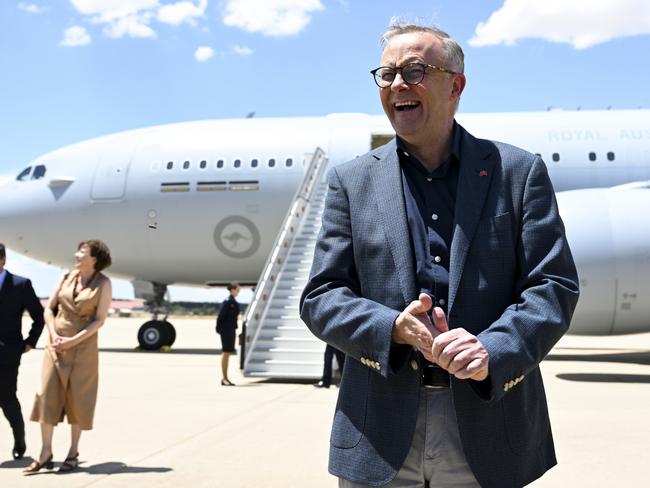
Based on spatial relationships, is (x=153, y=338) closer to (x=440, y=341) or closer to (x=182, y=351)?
(x=182, y=351)

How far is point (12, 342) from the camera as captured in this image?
19.5ft

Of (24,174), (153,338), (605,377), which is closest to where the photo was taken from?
(605,377)

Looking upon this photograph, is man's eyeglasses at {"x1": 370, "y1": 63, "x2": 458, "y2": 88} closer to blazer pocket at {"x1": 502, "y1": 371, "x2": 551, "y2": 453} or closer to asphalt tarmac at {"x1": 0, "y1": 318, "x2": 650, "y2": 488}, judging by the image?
blazer pocket at {"x1": 502, "y1": 371, "x2": 551, "y2": 453}

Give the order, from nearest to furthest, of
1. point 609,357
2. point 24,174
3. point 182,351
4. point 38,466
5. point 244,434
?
point 38,466 < point 244,434 < point 609,357 < point 24,174 < point 182,351

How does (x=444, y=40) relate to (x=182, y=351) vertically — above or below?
above

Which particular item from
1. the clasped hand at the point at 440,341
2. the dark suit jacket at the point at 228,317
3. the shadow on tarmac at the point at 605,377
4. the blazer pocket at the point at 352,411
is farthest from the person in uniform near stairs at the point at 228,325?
the clasped hand at the point at 440,341

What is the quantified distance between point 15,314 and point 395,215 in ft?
15.3

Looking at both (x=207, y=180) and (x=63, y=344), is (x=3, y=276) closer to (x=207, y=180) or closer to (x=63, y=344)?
(x=63, y=344)

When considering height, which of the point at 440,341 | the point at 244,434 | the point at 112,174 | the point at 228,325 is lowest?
the point at 244,434

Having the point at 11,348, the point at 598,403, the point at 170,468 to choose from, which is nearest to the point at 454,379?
the point at 170,468

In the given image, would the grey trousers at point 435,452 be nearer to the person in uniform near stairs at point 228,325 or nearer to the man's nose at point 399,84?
the man's nose at point 399,84

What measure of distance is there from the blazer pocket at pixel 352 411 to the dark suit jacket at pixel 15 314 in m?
4.40

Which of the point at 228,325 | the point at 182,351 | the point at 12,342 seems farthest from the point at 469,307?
the point at 182,351

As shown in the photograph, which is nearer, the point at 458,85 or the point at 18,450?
the point at 458,85
